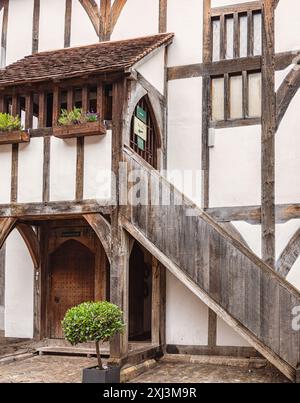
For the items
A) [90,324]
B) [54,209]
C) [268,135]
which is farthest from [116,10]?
[90,324]

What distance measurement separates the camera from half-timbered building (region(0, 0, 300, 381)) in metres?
9.36

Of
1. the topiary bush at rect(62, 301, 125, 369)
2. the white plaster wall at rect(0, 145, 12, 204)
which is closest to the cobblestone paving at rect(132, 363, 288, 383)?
the topiary bush at rect(62, 301, 125, 369)

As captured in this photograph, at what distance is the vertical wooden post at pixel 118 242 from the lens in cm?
967

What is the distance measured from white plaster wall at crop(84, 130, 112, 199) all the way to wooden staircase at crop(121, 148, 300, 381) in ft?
1.18

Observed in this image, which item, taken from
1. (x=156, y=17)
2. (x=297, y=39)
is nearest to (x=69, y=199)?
(x=156, y=17)

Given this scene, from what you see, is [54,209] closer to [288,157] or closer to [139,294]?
[139,294]

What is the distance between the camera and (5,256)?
12.5 m

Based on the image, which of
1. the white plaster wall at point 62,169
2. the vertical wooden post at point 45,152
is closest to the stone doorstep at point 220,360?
the white plaster wall at point 62,169

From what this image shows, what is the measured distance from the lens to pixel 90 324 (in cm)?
830

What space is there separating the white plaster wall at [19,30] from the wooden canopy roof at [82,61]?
715 millimetres

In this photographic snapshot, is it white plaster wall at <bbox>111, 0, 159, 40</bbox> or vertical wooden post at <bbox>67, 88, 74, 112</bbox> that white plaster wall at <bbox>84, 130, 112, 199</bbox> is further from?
white plaster wall at <bbox>111, 0, 159, 40</bbox>

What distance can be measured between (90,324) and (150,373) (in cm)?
204

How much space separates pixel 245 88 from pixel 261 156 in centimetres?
133

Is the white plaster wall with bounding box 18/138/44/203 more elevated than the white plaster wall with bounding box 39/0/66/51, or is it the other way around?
the white plaster wall with bounding box 39/0/66/51
